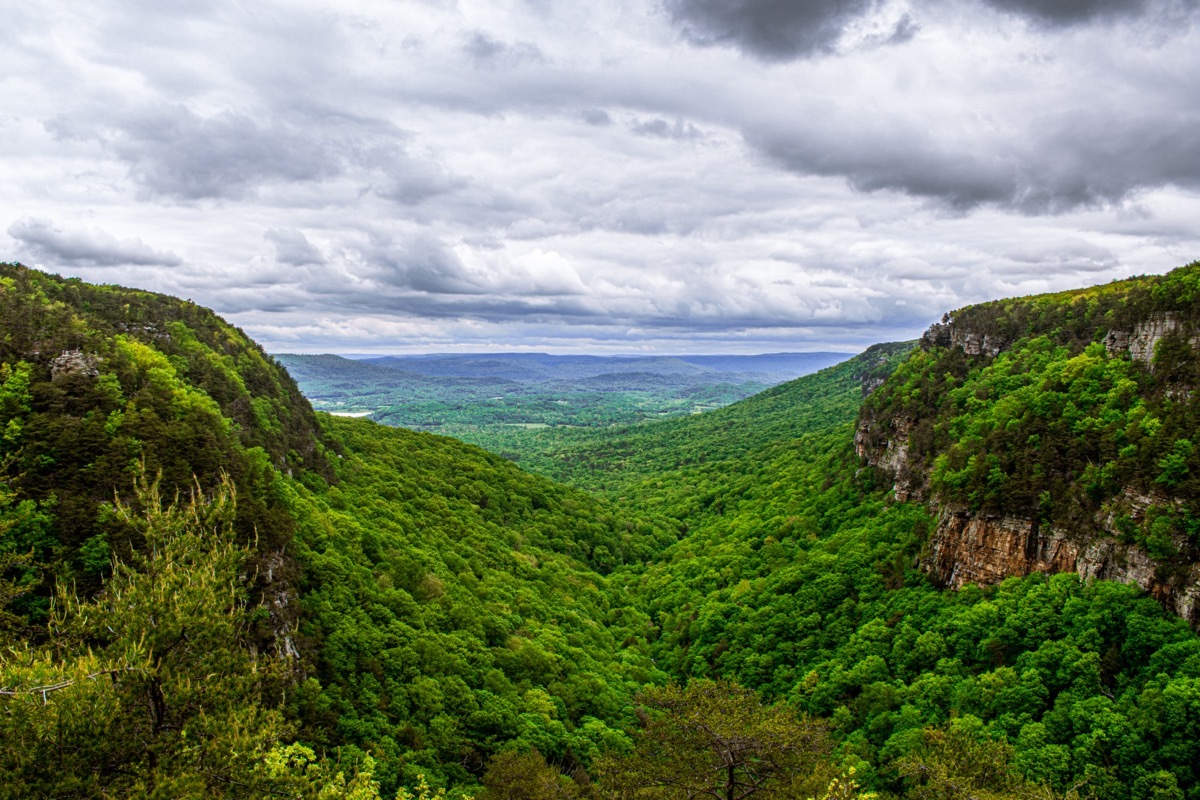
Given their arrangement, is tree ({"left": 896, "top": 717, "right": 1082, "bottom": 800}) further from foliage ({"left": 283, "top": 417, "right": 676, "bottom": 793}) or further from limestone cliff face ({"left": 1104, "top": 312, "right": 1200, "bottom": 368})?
limestone cliff face ({"left": 1104, "top": 312, "right": 1200, "bottom": 368})

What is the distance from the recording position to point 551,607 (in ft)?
251

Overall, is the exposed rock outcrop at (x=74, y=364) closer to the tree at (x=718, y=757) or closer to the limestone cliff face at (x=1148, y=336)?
the tree at (x=718, y=757)

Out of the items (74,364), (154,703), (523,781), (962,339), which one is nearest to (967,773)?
(523,781)

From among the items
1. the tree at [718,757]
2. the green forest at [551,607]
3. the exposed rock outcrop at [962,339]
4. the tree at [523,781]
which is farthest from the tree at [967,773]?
the exposed rock outcrop at [962,339]

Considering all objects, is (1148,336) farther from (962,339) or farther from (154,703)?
(154,703)

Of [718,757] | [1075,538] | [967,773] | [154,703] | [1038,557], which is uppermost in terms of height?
[154,703]

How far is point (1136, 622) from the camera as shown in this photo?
40906 millimetres

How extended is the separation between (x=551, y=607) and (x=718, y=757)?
164 feet

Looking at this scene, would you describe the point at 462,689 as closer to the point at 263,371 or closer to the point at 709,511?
the point at 263,371

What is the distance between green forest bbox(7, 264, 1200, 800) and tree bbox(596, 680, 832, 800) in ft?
0.66

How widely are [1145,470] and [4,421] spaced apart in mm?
75924

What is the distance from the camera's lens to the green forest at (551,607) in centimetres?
1880

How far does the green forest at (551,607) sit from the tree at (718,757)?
7.9 inches

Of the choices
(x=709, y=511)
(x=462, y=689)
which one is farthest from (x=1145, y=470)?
(x=709, y=511)
